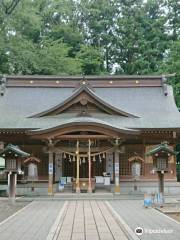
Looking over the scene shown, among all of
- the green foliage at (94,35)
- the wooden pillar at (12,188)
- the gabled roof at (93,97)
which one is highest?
the green foliage at (94,35)

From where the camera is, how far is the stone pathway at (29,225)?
1000cm

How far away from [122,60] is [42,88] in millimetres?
21995

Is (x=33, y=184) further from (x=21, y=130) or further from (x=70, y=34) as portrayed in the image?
(x=70, y=34)

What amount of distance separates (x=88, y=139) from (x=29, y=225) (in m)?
12.0

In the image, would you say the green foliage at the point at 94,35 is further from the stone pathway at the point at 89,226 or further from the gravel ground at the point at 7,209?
the stone pathway at the point at 89,226

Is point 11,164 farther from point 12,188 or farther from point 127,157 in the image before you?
point 127,157

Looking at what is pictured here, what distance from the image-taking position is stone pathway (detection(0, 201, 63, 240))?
32.8ft

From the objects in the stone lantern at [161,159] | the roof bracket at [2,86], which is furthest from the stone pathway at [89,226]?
the roof bracket at [2,86]

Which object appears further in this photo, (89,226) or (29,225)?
(29,225)

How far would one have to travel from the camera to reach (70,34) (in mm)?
49281

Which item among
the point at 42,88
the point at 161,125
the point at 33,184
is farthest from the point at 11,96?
the point at 161,125

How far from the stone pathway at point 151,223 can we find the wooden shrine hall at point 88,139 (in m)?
7.92

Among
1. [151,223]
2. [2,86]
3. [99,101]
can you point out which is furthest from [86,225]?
[2,86]

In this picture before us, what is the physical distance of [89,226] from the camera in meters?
11.3
